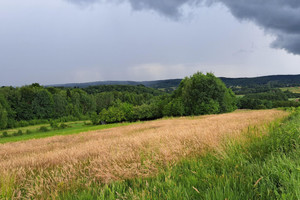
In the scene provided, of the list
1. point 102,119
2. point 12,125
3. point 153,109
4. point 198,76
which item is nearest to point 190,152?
point 198,76

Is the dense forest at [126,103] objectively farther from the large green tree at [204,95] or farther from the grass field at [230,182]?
the grass field at [230,182]

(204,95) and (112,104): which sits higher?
(204,95)

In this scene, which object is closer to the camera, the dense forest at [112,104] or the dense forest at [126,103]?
the dense forest at [112,104]

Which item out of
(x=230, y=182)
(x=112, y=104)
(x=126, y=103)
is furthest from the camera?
(x=112, y=104)

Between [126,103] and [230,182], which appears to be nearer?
[230,182]

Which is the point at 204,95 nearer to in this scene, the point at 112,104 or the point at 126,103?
the point at 126,103

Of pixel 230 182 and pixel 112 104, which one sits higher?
pixel 230 182

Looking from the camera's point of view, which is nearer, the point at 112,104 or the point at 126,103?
the point at 126,103

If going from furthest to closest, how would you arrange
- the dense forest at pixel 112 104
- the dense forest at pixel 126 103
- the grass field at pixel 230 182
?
the dense forest at pixel 126 103 → the dense forest at pixel 112 104 → the grass field at pixel 230 182

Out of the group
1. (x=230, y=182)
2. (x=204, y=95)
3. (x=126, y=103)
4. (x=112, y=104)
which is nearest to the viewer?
(x=230, y=182)

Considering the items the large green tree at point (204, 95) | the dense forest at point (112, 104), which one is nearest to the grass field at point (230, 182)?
the dense forest at point (112, 104)

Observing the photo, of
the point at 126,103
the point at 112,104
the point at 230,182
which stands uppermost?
the point at 230,182

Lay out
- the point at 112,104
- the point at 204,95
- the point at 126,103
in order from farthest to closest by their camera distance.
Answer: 1. the point at 112,104
2. the point at 126,103
3. the point at 204,95

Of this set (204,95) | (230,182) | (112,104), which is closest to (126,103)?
(204,95)
